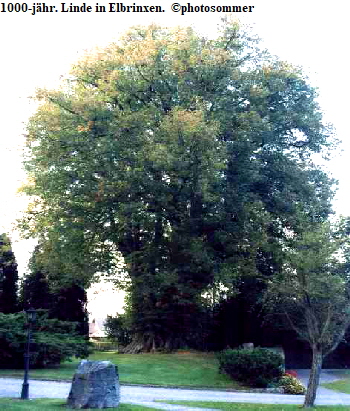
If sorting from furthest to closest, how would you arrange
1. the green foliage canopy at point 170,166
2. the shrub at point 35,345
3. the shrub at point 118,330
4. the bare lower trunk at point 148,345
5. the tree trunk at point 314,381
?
the shrub at point 118,330, the bare lower trunk at point 148,345, the green foliage canopy at point 170,166, the shrub at point 35,345, the tree trunk at point 314,381

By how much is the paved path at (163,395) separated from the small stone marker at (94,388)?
4.61 ft

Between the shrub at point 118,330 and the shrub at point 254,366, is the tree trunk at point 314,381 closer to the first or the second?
the shrub at point 254,366

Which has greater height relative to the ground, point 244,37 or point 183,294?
point 244,37

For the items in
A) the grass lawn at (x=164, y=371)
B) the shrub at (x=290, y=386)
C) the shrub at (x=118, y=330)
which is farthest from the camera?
the shrub at (x=118, y=330)

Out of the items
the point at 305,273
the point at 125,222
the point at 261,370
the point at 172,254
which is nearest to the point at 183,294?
the point at 172,254

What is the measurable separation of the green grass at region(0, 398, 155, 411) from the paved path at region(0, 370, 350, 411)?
87 centimetres

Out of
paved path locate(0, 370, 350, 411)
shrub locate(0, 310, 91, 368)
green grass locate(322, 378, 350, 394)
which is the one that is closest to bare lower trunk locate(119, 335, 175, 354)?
shrub locate(0, 310, 91, 368)

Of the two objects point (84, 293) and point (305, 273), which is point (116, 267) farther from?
point (305, 273)

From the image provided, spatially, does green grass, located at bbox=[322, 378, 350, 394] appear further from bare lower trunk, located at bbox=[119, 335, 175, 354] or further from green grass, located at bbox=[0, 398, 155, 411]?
green grass, located at bbox=[0, 398, 155, 411]

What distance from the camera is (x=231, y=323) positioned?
121ft

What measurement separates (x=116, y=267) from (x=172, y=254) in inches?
149

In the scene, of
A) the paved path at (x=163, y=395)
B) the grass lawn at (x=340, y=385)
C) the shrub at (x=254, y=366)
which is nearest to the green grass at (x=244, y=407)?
the paved path at (x=163, y=395)

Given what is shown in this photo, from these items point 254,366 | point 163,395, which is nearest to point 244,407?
point 163,395

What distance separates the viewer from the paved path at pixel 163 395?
1788cm
